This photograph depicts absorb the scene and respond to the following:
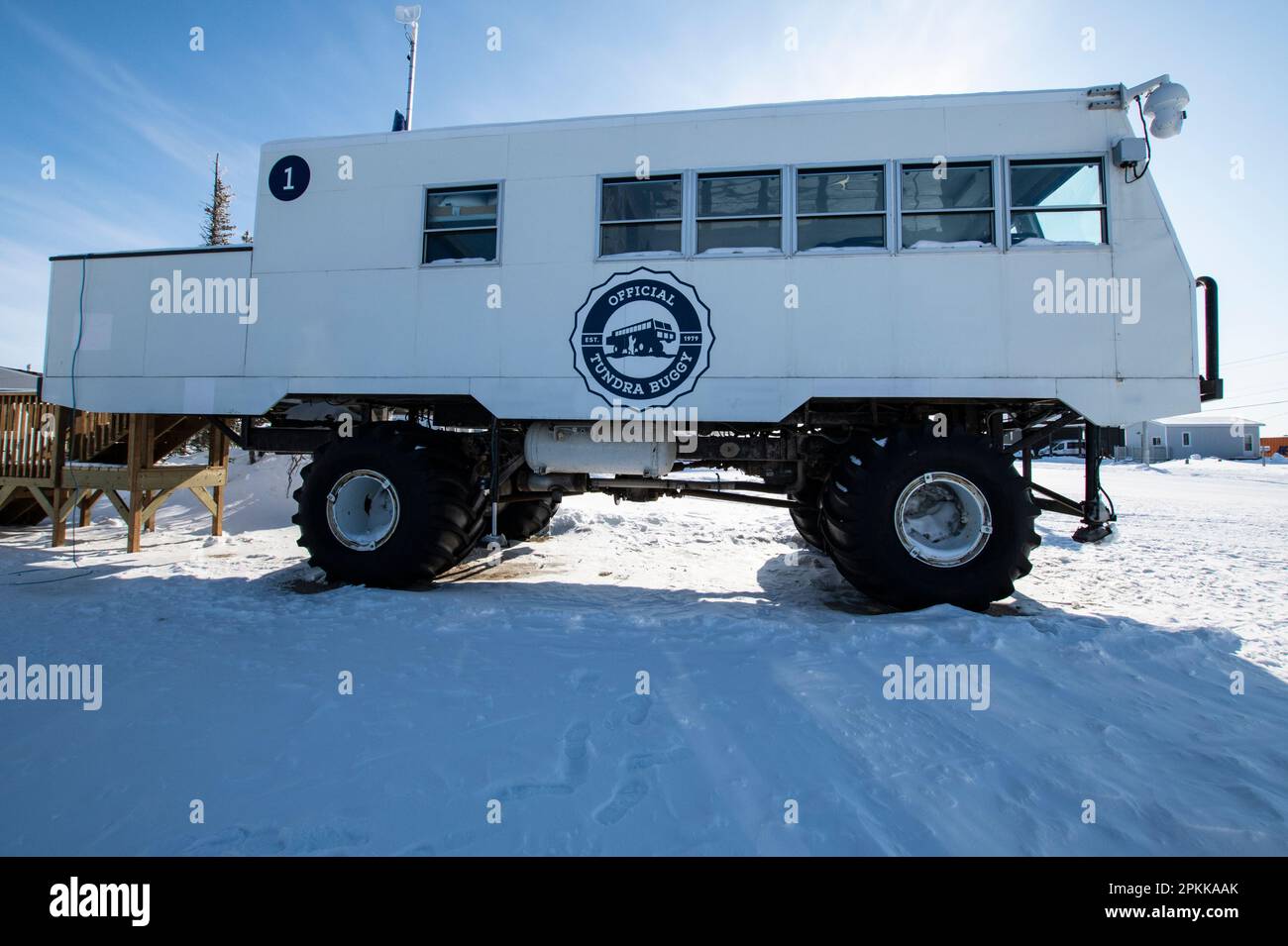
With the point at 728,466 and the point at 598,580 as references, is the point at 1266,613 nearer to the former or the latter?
the point at 728,466

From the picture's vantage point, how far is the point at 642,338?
16.8ft

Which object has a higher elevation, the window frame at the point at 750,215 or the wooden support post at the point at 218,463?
the window frame at the point at 750,215

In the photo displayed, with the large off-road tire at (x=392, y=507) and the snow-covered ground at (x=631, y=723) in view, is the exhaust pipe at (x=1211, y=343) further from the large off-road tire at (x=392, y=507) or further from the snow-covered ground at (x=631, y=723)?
the large off-road tire at (x=392, y=507)

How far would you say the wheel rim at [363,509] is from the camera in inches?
213

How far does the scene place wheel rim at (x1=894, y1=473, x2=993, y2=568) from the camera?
15.5ft

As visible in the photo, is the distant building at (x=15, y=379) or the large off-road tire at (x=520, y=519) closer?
the large off-road tire at (x=520, y=519)

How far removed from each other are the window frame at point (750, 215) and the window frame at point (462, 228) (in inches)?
72.3

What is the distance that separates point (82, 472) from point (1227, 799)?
1118cm

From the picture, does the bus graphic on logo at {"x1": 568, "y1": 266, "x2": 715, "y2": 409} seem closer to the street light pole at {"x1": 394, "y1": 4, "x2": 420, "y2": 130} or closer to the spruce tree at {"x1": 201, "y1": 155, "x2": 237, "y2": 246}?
the street light pole at {"x1": 394, "y1": 4, "x2": 420, "y2": 130}

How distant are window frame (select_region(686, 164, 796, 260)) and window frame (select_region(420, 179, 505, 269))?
6.03 feet

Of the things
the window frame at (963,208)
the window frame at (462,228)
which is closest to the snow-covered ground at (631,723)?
the window frame at (963,208)

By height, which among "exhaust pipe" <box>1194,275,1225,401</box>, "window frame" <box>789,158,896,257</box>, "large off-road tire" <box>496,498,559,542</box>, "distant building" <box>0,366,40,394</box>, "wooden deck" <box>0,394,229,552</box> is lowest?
"large off-road tire" <box>496,498,559,542</box>

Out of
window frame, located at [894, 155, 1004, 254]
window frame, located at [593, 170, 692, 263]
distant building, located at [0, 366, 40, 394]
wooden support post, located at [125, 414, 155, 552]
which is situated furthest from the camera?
distant building, located at [0, 366, 40, 394]

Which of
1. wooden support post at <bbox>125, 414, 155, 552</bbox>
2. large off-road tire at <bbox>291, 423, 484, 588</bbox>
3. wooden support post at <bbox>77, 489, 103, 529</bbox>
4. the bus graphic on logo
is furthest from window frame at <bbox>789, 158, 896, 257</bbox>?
wooden support post at <bbox>77, 489, 103, 529</bbox>
